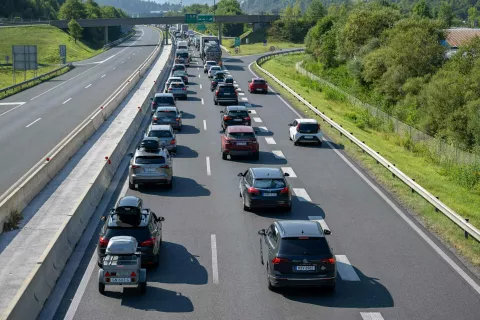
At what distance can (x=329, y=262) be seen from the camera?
48.1ft

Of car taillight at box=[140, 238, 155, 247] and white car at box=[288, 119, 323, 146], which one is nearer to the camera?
Answer: car taillight at box=[140, 238, 155, 247]

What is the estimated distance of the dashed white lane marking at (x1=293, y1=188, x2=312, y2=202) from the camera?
2372 cm

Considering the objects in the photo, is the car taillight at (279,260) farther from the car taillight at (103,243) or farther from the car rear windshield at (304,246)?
the car taillight at (103,243)

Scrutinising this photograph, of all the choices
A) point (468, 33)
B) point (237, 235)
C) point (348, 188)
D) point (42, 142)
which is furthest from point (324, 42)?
point (237, 235)

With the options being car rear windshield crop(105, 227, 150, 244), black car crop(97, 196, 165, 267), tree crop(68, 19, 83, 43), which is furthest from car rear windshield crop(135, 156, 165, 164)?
tree crop(68, 19, 83, 43)

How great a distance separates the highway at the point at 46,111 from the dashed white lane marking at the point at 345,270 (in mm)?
13297

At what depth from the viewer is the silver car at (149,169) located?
24500 mm

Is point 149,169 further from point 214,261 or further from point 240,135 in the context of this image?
point 214,261

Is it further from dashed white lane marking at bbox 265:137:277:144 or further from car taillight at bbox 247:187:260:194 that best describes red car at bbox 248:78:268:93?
car taillight at bbox 247:187:260:194

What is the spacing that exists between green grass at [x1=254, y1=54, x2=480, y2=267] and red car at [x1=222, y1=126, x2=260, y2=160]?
464 centimetres

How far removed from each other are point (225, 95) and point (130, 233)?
1358 inches

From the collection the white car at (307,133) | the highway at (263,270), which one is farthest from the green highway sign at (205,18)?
the highway at (263,270)

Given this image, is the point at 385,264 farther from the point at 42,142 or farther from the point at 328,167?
the point at 42,142

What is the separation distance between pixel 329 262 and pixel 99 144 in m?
21.6
